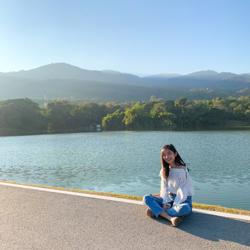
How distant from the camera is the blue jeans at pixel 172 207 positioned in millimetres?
5965

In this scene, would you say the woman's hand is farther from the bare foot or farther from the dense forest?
the dense forest

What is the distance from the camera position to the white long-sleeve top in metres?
6.23

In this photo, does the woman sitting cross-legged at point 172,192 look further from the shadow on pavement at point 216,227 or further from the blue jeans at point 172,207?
the shadow on pavement at point 216,227

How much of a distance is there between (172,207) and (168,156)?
85 centimetres

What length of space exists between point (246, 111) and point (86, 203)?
276 ft

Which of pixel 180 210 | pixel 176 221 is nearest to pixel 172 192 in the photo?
pixel 180 210

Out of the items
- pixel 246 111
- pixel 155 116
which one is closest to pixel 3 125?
pixel 155 116

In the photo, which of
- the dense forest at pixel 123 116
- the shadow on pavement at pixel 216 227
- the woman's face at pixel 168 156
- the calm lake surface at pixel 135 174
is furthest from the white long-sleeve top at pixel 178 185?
the dense forest at pixel 123 116

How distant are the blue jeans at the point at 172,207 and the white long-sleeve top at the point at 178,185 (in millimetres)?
79

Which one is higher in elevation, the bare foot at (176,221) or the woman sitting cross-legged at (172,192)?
the woman sitting cross-legged at (172,192)

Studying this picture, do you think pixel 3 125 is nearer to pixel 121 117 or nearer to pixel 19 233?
pixel 121 117

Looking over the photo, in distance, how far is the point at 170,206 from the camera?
6320mm

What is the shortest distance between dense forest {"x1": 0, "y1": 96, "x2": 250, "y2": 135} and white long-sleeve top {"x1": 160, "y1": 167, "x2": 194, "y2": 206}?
262 ft

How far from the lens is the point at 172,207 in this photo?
6152mm
